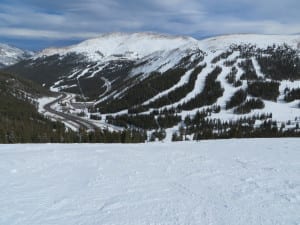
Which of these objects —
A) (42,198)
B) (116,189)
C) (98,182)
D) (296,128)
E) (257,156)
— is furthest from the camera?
(296,128)

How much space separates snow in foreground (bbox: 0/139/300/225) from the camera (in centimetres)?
1397

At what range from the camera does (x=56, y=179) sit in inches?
769

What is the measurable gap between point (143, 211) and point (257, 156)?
1454 centimetres

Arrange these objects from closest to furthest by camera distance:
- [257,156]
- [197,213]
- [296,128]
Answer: [197,213] → [257,156] → [296,128]

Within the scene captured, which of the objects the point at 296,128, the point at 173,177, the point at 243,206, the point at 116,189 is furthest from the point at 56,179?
the point at 296,128

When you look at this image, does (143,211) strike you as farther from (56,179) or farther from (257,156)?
(257,156)

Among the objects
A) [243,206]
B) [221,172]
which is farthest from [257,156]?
[243,206]

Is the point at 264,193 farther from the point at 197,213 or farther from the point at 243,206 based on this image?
the point at 197,213

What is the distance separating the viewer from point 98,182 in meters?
18.9

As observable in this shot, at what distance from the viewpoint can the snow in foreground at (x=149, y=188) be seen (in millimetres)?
13969

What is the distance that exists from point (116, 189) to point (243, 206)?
6578 mm

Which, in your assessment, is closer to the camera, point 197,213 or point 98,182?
point 197,213

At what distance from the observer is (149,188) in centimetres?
1762

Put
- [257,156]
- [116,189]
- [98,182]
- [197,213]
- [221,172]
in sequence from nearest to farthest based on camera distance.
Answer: [197,213] → [116,189] → [98,182] → [221,172] → [257,156]
